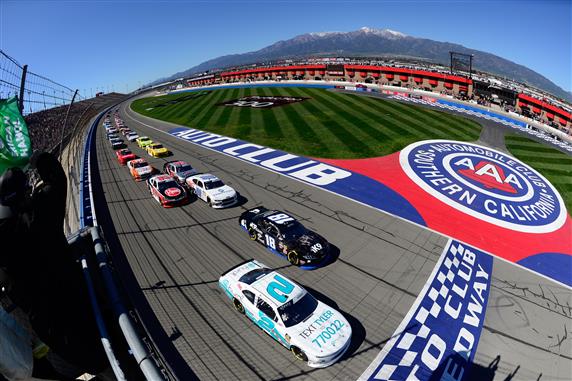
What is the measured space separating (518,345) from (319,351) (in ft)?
27.9

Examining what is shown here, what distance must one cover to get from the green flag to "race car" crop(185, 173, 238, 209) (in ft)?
49.9

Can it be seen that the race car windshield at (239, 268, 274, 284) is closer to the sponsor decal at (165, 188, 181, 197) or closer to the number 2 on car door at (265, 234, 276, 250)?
the number 2 on car door at (265, 234, 276, 250)

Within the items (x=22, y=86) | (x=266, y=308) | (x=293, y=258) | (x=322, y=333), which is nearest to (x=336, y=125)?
(x=293, y=258)

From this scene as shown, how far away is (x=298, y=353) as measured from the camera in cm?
1014

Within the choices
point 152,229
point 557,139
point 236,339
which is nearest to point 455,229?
point 236,339

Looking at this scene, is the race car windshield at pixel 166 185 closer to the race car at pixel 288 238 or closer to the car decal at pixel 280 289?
the race car at pixel 288 238

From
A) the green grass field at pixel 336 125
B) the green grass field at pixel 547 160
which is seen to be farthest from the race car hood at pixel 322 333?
the green grass field at pixel 547 160

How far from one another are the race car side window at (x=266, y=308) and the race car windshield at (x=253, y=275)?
102 centimetres

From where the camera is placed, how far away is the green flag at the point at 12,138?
4891mm

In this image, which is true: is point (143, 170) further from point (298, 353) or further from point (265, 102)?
point (265, 102)

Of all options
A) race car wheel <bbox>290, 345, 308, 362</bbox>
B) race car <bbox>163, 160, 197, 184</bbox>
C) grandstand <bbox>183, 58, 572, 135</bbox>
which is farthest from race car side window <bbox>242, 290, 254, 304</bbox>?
grandstand <bbox>183, 58, 572, 135</bbox>

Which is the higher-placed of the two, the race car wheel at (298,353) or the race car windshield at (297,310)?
the race car windshield at (297,310)

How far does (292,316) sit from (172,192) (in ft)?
45.6

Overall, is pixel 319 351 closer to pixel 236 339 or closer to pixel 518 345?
pixel 236 339
